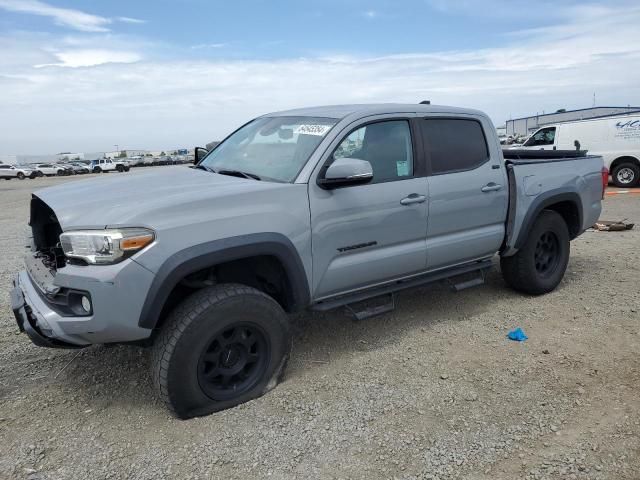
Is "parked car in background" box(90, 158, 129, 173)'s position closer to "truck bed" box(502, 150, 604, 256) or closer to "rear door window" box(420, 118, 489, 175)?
"truck bed" box(502, 150, 604, 256)

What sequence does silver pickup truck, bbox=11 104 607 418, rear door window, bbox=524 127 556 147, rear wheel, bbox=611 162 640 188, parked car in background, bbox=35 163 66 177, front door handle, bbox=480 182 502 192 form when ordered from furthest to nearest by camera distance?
1. parked car in background, bbox=35 163 66 177
2. rear door window, bbox=524 127 556 147
3. rear wheel, bbox=611 162 640 188
4. front door handle, bbox=480 182 502 192
5. silver pickup truck, bbox=11 104 607 418

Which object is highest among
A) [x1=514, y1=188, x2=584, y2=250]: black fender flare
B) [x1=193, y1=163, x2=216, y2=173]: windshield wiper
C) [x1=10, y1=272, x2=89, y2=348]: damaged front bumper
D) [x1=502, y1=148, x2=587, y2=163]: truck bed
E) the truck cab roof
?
the truck cab roof

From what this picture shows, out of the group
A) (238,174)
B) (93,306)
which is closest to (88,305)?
(93,306)

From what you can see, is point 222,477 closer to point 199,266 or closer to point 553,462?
point 199,266

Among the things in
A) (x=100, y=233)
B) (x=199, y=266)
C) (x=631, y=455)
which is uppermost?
(x=100, y=233)

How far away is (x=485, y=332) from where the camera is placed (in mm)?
4305

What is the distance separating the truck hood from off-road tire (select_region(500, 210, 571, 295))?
2.73 meters

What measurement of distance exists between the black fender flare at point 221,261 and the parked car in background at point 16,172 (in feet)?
163

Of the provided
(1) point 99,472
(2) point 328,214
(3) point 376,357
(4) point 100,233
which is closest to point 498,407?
(3) point 376,357

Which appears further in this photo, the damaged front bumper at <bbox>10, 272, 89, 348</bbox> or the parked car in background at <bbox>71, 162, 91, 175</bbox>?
the parked car in background at <bbox>71, 162, 91, 175</bbox>

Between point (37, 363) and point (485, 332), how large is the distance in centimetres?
350

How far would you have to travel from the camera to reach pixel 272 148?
3869 millimetres

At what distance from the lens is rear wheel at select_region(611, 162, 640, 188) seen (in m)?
14.1

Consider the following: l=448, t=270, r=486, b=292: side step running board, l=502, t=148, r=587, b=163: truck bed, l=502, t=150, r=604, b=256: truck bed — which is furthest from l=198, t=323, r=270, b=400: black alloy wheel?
l=502, t=148, r=587, b=163: truck bed
